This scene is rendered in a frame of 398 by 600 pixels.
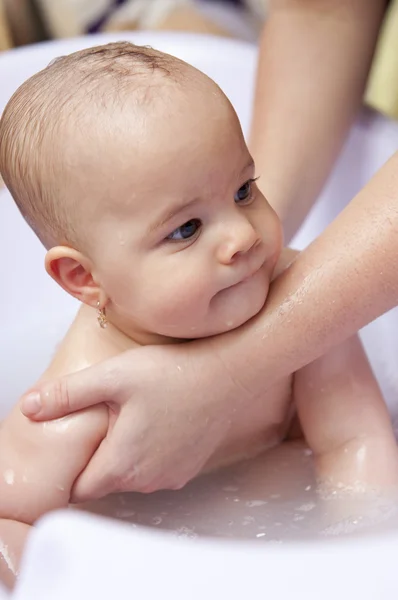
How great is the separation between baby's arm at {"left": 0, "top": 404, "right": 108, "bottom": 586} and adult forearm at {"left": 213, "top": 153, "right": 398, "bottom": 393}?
0.16m

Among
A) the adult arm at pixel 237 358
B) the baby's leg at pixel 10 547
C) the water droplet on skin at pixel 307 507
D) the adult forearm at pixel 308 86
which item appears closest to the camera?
the baby's leg at pixel 10 547

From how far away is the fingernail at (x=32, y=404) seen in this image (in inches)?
33.1

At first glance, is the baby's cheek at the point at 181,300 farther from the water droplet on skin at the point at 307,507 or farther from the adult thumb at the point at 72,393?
the water droplet on skin at the point at 307,507

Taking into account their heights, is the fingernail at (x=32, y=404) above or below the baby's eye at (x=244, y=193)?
below

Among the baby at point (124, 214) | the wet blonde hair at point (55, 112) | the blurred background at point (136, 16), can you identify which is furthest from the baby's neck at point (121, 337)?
the blurred background at point (136, 16)

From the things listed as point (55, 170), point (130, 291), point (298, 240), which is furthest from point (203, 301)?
point (298, 240)

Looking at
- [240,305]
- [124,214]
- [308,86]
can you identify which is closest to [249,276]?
[240,305]

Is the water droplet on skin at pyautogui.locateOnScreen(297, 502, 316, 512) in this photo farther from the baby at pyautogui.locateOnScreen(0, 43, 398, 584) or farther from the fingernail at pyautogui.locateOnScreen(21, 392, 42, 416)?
the fingernail at pyautogui.locateOnScreen(21, 392, 42, 416)

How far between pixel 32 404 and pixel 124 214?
0.71ft

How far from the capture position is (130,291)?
0.80 m

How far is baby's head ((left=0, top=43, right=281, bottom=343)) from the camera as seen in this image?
0.73 m

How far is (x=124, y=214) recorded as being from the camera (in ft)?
2.46

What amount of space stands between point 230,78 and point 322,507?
758 mm

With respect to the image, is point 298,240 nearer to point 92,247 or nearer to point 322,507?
point 322,507
